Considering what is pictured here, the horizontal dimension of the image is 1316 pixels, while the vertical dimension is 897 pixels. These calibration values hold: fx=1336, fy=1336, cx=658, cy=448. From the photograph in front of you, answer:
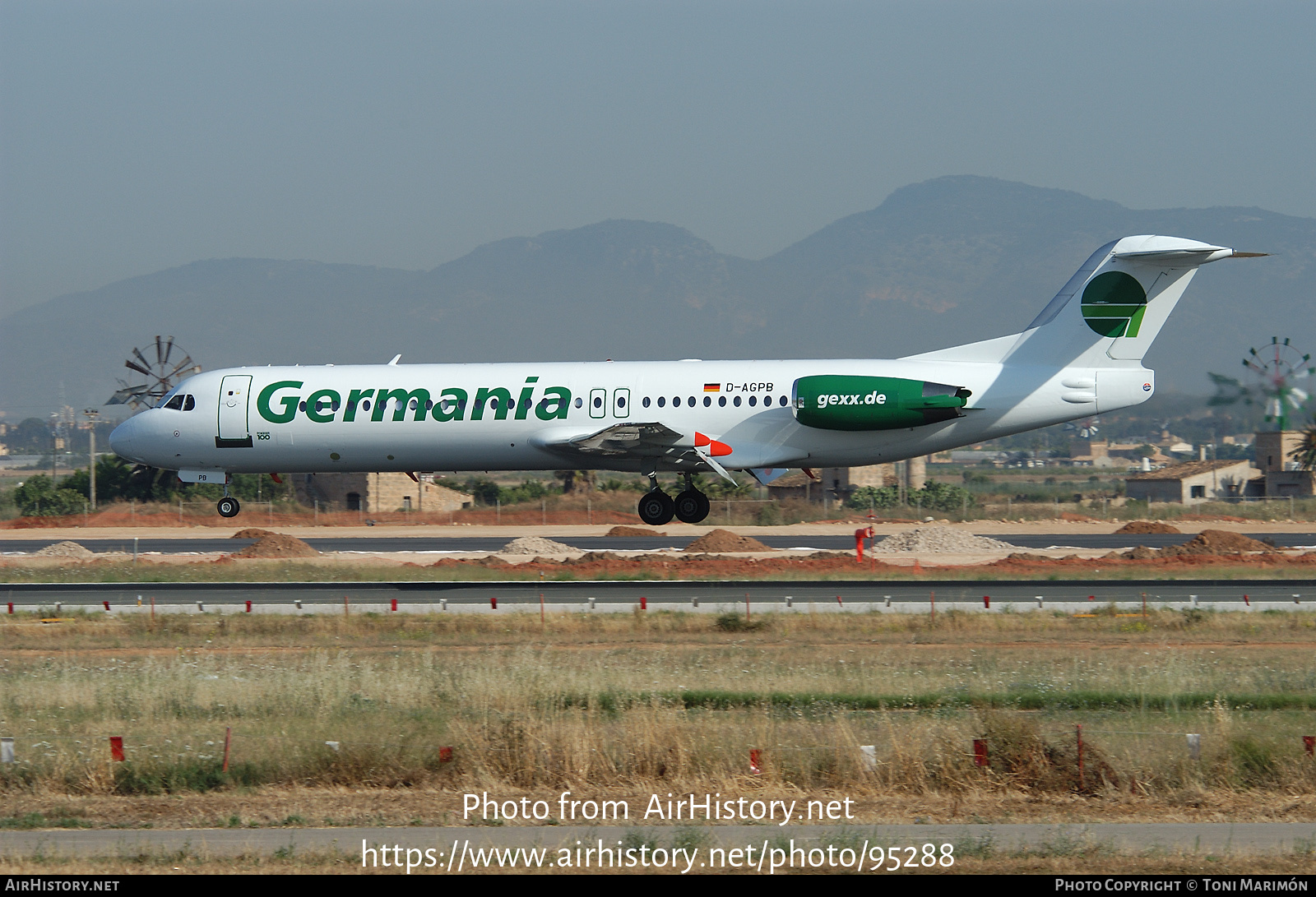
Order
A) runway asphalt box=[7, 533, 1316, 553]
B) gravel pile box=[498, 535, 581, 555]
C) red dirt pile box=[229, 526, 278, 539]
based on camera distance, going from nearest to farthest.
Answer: gravel pile box=[498, 535, 581, 555] → runway asphalt box=[7, 533, 1316, 553] → red dirt pile box=[229, 526, 278, 539]

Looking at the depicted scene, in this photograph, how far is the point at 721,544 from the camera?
4200cm

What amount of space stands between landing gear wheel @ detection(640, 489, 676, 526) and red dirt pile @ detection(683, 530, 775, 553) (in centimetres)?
730

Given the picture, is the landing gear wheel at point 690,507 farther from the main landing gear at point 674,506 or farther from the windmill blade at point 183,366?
the windmill blade at point 183,366

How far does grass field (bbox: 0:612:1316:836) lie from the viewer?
40.7ft

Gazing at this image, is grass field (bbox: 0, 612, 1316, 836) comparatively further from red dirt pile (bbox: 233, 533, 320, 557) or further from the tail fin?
red dirt pile (bbox: 233, 533, 320, 557)

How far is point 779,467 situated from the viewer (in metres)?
32.7

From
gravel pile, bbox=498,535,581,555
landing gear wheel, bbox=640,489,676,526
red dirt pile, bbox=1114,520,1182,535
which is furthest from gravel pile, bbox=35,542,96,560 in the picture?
red dirt pile, bbox=1114,520,1182,535

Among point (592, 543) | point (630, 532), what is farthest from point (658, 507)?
point (630, 532)

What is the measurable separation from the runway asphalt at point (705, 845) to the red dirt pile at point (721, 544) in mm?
29979

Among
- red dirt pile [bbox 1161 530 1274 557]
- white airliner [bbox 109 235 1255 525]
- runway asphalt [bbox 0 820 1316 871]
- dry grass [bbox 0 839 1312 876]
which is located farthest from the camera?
red dirt pile [bbox 1161 530 1274 557]

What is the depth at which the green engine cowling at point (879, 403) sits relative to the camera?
31.3 m

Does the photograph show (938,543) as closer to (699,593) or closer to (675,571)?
(675,571)

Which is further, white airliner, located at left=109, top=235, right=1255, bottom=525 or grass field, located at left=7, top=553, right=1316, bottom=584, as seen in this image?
grass field, located at left=7, top=553, right=1316, bottom=584
